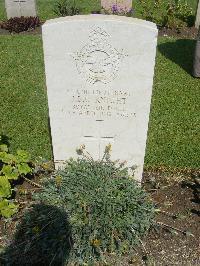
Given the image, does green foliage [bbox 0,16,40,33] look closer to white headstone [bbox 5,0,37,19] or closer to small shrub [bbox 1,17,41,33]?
small shrub [bbox 1,17,41,33]

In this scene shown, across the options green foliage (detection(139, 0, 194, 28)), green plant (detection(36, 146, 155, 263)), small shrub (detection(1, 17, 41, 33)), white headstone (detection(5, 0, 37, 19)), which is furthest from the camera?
white headstone (detection(5, 0, 37, 19))

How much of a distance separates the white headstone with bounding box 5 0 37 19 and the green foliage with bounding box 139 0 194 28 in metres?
3.00

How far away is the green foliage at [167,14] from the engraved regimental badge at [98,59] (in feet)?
22.7

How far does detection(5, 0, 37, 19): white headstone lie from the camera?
1027 centimetres

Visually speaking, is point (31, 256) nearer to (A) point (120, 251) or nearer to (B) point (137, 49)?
(A) point (120, 251)

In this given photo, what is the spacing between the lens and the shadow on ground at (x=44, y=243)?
11.8ft

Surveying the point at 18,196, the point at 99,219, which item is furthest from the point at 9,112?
the point at 99,219

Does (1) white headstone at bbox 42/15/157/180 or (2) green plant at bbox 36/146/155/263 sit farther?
(2) green plant at bbox 36/146/155/263

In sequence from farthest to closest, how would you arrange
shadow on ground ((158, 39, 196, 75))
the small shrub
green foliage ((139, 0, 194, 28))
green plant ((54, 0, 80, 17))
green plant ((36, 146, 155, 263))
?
green plant ((54, 0, 80, 17)) → green foliage ((139, 0, 194, 28)) → the small shrub → shadow on ground ((158, 39, 196, 75)) → green plant ((36, 146, 155, 263))

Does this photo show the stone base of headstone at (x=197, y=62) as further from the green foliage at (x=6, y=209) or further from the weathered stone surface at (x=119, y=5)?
the green foliage at (x=6, y=209)

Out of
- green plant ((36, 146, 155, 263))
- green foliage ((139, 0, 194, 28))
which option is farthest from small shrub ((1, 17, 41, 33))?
green plant ((36, 146, 155, 263))

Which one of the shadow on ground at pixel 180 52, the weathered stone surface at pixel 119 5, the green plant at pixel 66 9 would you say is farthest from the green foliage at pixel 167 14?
the green plant at pixel 66 9

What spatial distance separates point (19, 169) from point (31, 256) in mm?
913

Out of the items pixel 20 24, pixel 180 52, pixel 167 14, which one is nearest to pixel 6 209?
pixel 180 52
